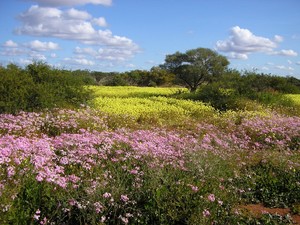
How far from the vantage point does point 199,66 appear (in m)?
40.5

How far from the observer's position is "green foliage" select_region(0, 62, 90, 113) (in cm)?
1344

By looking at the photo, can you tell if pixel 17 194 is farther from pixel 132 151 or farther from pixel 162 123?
pixel 162 123

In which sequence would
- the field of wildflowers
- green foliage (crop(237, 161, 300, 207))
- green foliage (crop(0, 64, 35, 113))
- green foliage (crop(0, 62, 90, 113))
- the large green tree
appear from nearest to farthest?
1. the field of wildflowers
2. green foliage (crop(237, 161, 300, 207))
3. green foliage (crop(0, 64, 35, 113))
4. green foliage (crop(0, 62, 90, 113))
5. the large green tree

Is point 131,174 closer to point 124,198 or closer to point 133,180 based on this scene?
point 133,180

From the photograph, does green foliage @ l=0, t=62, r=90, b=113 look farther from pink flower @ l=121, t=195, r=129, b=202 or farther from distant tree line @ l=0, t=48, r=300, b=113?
pink flower @ l=121, t=195, r=129, b=202

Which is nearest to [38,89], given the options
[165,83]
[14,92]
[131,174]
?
[14,92]

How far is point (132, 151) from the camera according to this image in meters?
8.19

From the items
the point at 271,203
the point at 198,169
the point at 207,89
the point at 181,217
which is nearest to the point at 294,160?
the point at 271,203

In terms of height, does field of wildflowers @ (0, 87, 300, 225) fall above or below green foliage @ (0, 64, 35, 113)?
below

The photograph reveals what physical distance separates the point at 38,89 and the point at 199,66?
28507mm

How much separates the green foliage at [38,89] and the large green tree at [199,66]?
76.4 ft

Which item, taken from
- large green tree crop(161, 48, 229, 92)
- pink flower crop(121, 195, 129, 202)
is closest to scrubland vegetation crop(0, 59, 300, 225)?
pink flower crop(121, 195, 129, 202)

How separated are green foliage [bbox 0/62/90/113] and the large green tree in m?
23.3

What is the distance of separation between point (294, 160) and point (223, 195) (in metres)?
4.26
